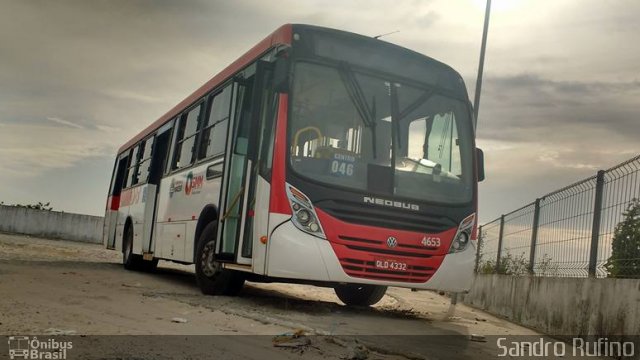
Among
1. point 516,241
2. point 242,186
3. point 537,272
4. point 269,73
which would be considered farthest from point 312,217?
point 516,241

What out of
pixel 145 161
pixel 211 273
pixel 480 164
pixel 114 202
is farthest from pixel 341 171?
pixel 114 202

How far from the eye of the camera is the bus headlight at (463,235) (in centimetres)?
835

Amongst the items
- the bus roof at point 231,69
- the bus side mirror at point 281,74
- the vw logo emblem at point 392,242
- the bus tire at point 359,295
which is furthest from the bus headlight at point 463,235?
the bus roof at point 231,69

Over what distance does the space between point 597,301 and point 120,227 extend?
11.6 meters

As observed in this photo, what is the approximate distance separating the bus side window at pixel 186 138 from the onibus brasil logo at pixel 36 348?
20.2 ft

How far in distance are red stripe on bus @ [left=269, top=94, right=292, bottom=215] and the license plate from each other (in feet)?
3.98

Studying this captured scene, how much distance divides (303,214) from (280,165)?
64cm

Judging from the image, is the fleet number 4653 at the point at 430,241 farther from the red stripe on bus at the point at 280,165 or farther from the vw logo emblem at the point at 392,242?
the red stripe on bus at the point at 280,165

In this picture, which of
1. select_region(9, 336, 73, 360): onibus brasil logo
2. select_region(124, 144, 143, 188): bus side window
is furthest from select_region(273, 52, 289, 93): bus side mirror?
select_region(124, 144, 143, 188): bus side window

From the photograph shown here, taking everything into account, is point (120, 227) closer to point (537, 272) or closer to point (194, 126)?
point (194, 126)

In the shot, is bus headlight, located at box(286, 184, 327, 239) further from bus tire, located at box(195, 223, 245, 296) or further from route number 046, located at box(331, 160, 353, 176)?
bus tire, located at box(195, 223, 245, 296)

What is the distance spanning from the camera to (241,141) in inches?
336

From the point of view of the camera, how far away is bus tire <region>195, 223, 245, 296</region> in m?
9.00

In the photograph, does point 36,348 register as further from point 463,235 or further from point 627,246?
point 627,246
